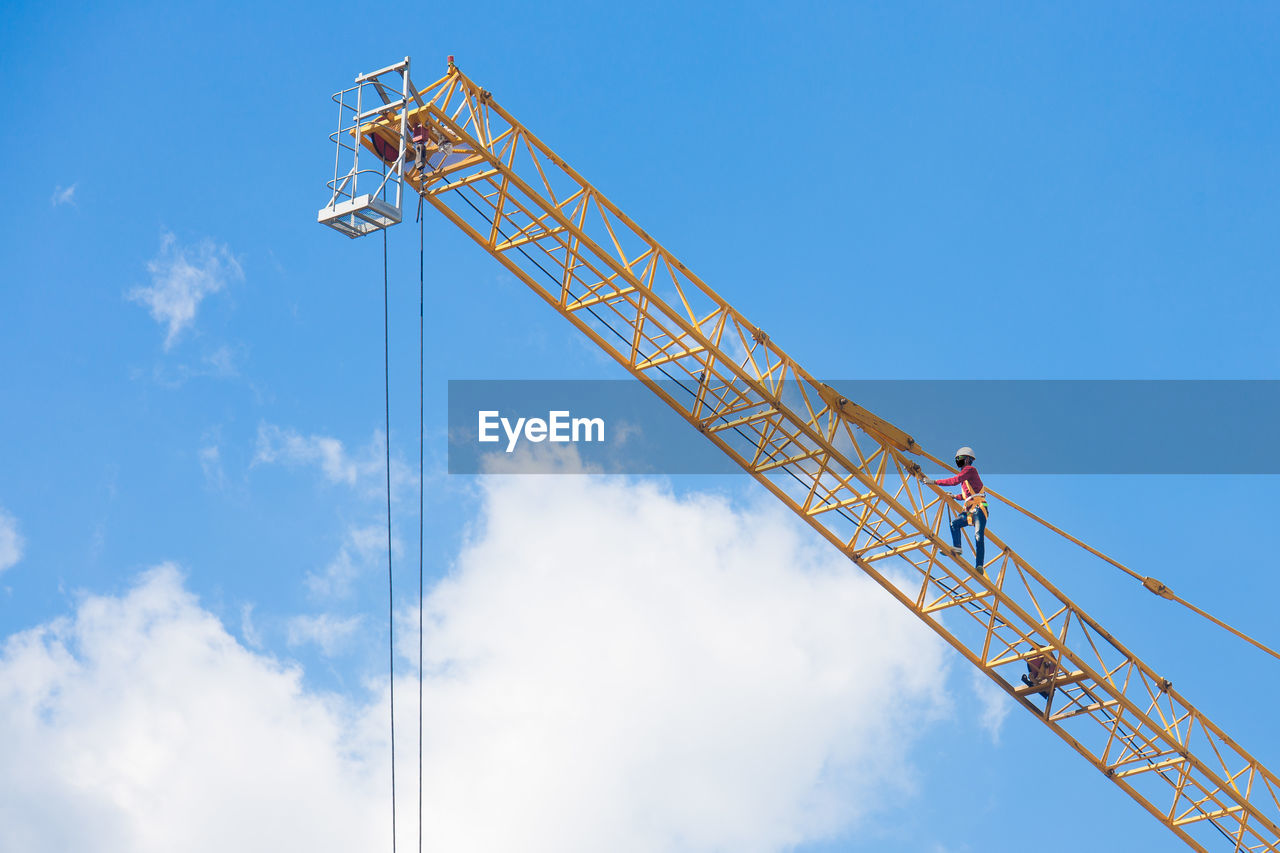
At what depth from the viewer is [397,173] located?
108 feet

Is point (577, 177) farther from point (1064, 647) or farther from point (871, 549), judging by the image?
point (1064, 647)

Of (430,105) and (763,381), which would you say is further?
(763,381)

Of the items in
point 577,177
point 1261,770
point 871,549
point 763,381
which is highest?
point 577,177

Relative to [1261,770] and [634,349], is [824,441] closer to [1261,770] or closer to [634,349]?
[634,349]

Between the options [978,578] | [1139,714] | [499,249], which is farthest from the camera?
[1139,714]

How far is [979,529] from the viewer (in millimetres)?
36875

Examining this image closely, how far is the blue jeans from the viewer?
36844 mm

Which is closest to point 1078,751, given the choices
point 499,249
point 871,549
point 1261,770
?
point 1261,770

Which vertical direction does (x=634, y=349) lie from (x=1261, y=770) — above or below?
above

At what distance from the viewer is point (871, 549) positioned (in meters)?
38.4

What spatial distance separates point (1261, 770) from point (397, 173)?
25.9 m

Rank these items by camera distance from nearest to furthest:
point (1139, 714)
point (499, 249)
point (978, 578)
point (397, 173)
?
point (397, 173) → point (499, 249) → point (978, 578) → point (1139, 714)

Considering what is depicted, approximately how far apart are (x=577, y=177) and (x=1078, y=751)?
18.5 meters

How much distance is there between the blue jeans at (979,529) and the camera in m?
36.8
